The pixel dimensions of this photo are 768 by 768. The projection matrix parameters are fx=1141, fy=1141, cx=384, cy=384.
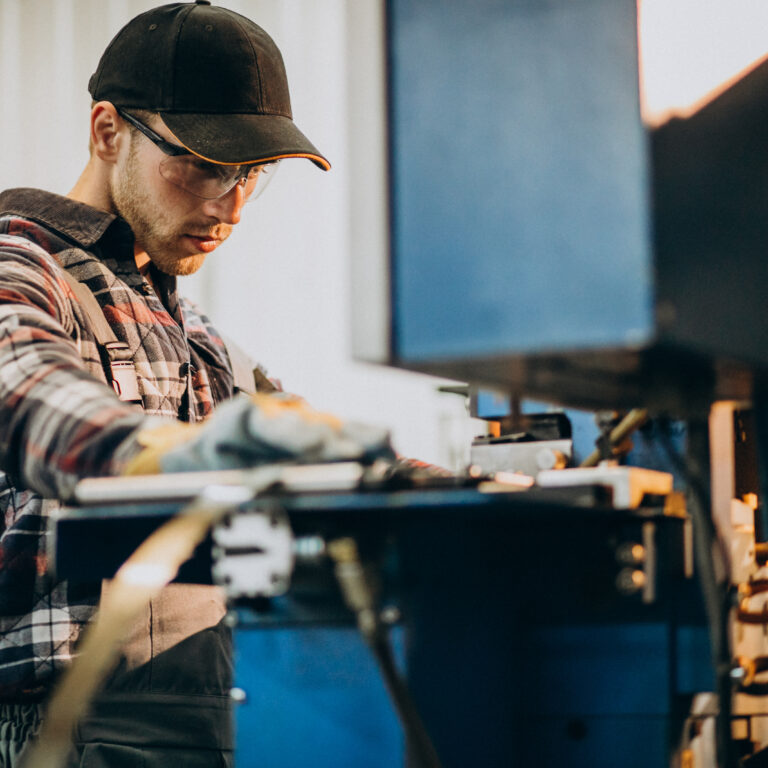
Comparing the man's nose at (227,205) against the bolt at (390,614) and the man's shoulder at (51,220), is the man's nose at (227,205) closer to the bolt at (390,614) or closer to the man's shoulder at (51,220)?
the man's shoulder at (51,220)

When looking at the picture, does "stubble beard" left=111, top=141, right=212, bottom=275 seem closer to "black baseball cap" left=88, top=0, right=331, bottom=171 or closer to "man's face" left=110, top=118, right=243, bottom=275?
"man's face" left=110, top=118, right=243, bottom=275

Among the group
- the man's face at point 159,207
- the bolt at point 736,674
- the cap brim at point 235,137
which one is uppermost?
the cap brim at point 235,137

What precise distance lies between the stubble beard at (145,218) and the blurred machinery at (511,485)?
774 millimetres

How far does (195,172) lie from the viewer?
5.36 feet

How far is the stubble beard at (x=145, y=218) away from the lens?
1653 mm

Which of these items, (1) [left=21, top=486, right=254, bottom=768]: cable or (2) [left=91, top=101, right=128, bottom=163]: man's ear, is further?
(2) [left=91, top=101, right=128, bottom=163]: man's ear

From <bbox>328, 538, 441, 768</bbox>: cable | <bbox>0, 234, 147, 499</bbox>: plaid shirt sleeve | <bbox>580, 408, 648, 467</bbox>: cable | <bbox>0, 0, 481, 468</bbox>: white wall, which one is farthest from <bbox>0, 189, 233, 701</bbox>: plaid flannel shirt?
<bbox>0, 0, 481, 468</bbox>: white wall

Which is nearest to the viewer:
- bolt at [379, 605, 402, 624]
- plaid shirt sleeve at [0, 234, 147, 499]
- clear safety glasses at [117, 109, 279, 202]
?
bolt at [379, 605, 402, 624]

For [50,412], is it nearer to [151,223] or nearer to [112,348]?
[112,348]

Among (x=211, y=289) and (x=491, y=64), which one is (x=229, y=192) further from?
(x=211, y=289)

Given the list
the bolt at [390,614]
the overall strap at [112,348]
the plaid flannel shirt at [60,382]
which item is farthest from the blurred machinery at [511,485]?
the overall strap at [112,348]

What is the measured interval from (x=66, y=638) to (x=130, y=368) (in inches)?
13.5

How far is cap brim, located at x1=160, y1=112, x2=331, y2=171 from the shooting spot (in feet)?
4.89

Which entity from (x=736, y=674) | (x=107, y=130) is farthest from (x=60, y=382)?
(x=107, y=130)
